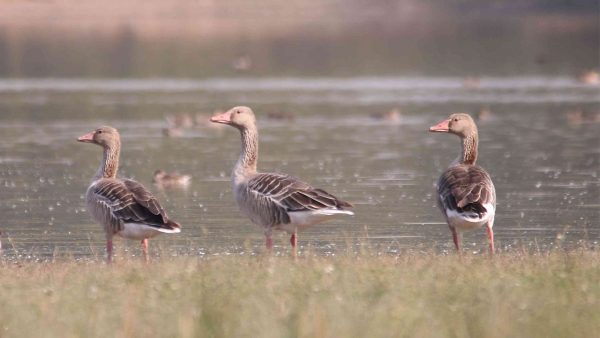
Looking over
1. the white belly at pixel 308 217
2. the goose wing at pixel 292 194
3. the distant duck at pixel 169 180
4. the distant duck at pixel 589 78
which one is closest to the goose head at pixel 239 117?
the goose wing at pixel 292 194

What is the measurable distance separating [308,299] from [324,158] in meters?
15.9

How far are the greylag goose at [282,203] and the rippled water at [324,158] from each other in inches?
32.3

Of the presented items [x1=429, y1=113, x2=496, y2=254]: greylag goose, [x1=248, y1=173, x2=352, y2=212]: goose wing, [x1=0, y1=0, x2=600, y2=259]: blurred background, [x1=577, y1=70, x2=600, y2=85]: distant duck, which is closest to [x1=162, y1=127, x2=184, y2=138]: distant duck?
[x1=0, y1=0, x2=600, y2=259]: blurred background

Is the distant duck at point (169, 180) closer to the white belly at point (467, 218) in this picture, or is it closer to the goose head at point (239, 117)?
the goose head at point (239, 117)

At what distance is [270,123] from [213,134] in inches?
90.2

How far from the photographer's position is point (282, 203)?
1270 cm

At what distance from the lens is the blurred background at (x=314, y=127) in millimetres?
16531

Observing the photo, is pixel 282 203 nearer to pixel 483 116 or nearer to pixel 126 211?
pixel 126 211

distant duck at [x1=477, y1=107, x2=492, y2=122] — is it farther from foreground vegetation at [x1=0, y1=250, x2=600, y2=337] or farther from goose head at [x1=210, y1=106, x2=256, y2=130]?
foreground vegetation at [x1=0, y1=250, x2=600, y2=337]

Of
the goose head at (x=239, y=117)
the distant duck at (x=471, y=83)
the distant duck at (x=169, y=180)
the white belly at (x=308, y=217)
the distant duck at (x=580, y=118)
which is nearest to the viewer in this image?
the white belly at (x=308, y=217)

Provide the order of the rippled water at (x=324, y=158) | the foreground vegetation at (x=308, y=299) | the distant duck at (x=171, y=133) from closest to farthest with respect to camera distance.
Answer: the foreground vegetation at (x=308, y=299), the rippled water at (x=324, y=158), the distant duck at (x=171, y=133)

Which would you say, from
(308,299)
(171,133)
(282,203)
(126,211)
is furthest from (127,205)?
(171,133)

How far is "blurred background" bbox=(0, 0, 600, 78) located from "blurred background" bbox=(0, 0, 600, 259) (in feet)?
1.30

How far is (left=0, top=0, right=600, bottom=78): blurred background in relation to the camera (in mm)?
60500
